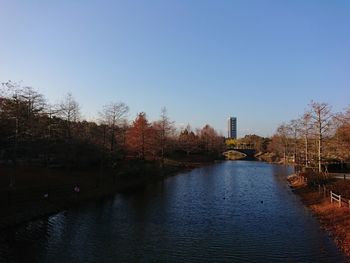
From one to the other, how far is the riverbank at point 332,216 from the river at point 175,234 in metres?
0.57

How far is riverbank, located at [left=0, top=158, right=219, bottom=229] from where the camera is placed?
29.4m

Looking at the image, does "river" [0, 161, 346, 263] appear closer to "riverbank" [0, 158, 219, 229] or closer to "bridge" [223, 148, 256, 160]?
"riverbank" [0, 158, 219, 229]

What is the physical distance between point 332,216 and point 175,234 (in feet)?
38.9

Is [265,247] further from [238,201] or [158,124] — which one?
[158,124]

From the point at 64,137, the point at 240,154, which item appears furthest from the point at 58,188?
the point at 240,154

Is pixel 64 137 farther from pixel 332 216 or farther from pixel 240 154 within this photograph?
pixel 240 154

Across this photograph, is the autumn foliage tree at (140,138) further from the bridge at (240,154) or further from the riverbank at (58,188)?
the bridge at (240,154)

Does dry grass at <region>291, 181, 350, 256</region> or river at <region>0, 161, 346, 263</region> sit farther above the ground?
dry grass at <region>291, 181, 350, 256</region>

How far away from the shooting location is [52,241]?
75.3 feet

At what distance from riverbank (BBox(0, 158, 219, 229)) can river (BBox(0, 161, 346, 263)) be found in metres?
1.50

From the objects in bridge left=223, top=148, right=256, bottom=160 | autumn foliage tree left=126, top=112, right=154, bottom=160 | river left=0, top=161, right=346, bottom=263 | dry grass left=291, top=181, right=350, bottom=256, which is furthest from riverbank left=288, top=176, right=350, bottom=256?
bridge left=223, top=148, right=256, bottom=160

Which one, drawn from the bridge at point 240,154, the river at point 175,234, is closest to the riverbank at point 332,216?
the river at point 175,234

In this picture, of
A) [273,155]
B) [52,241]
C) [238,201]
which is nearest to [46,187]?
[52,241]

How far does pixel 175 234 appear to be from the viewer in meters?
24.5
